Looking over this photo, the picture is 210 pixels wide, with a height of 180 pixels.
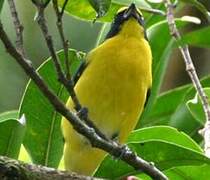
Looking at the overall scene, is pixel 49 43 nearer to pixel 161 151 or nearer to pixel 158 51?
pixel 161 151

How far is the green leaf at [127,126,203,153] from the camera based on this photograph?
2.52 m

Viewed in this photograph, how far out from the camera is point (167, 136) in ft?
8.48

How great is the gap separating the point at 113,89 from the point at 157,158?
0.62 meters

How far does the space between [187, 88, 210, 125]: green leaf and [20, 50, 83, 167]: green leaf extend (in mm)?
452

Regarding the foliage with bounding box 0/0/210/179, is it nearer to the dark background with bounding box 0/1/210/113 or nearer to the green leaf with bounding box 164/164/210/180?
the green leaf with bounding box 164/164/210/180

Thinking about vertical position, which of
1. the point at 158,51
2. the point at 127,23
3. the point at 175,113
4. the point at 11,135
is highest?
the point at 127,23

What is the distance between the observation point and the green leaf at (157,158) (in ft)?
7.84

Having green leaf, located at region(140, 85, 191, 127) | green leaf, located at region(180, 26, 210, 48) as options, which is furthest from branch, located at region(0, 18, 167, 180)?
green leaf, located at region(140, 85, 191, 127)

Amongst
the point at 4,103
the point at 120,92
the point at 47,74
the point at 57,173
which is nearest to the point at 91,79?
the point at 120,92

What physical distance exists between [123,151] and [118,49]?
37.8 inches

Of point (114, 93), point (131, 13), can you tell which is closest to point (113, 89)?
point (114, 93)

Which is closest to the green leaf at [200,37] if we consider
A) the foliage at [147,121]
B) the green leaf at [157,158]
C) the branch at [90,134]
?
the foliage at [147,121]

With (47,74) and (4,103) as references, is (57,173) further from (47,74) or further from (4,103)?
(4,103)

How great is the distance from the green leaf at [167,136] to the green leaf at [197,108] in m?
0.24
